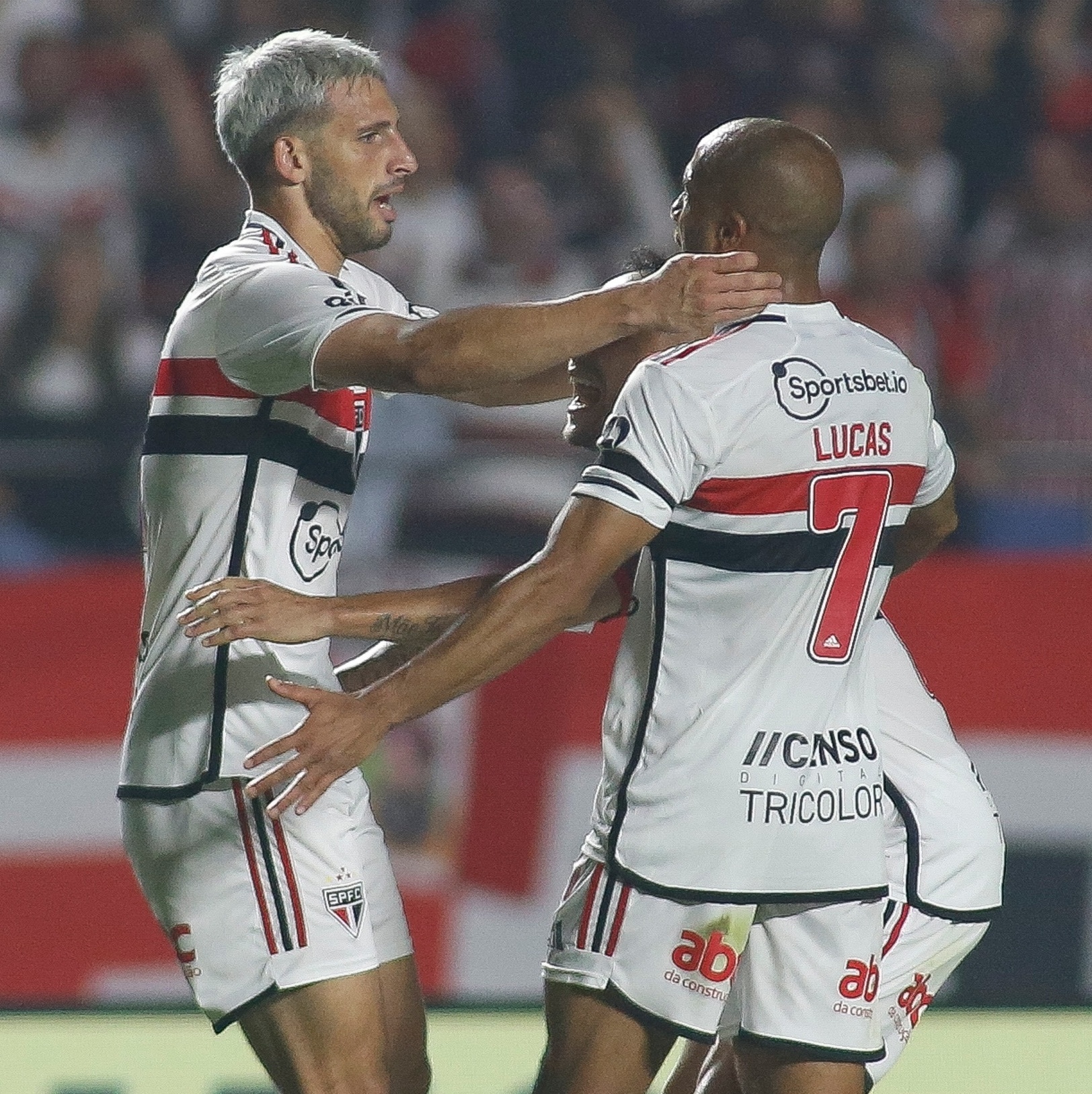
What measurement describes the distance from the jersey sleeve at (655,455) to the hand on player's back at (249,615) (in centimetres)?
46

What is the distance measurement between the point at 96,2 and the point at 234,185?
1043 millimetres

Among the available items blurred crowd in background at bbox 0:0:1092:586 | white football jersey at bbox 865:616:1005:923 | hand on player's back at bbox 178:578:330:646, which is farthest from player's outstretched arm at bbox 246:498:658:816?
blurred crowd in background at bbox 0:0:1092:586

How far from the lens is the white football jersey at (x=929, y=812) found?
303 centimetres

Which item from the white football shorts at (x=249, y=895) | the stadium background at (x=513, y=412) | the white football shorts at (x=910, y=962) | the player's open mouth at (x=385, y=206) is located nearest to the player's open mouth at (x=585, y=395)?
the player's open mouth at (x=385, y=206)

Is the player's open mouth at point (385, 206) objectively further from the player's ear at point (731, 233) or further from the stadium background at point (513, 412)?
the stadium background at point (513, 412)

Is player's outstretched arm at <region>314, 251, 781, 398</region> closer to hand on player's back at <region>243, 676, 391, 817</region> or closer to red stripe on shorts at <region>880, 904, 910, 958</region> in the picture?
hand on player's back at <region>243, 676, 391, 817</region>

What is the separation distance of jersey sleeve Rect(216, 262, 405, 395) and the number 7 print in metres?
0.71

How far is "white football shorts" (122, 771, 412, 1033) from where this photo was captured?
111 inches

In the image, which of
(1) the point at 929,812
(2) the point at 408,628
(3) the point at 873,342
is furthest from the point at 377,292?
(1) the point at 929,812

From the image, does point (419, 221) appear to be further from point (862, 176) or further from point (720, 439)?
point (720, 439)

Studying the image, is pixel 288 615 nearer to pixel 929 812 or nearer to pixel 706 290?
pixel 706 290

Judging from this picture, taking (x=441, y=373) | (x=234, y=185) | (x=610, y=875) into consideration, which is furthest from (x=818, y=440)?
(x=234, y=185)

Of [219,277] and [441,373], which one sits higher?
[219,277]

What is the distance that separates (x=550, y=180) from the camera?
23.3ft
